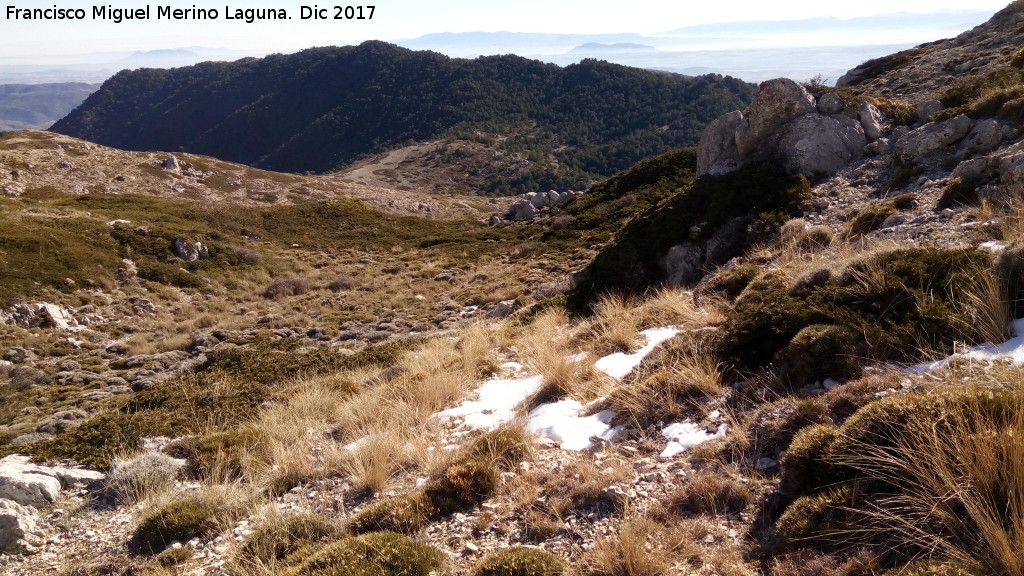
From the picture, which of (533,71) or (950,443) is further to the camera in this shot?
(533,71)

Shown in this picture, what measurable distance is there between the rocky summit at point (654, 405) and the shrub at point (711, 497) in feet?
0.06

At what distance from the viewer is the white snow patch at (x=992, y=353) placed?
13.8 feet

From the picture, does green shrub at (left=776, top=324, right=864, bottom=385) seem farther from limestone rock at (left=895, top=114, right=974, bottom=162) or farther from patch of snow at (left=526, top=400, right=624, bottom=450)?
limestone rock at (left=895, top=114, right=974, bottom=162)

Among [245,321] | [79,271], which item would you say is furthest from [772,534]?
[79,271]

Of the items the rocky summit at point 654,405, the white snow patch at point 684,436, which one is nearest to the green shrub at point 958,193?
the rocky summit at point 654,405

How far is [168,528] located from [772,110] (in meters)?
15.9

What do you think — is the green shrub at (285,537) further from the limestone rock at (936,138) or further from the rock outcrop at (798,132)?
the limestone rock at (936,138)

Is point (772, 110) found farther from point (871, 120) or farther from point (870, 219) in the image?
point (870, 219)

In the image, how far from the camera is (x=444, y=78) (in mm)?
191750

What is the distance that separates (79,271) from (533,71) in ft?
613

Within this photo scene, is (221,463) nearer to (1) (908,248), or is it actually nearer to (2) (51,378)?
(1) (908,248)

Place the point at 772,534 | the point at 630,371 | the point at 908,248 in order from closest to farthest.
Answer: the point at 772,534 < the point at 908,248 < the point at 630,371

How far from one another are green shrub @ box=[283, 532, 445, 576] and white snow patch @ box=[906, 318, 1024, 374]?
4216 mm

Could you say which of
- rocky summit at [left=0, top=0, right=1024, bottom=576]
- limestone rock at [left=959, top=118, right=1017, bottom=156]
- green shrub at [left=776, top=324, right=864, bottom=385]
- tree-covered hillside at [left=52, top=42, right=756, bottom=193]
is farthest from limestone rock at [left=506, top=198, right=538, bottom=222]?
tree-covered hillside at [left=52, top=42, right=756, bottom=193]
